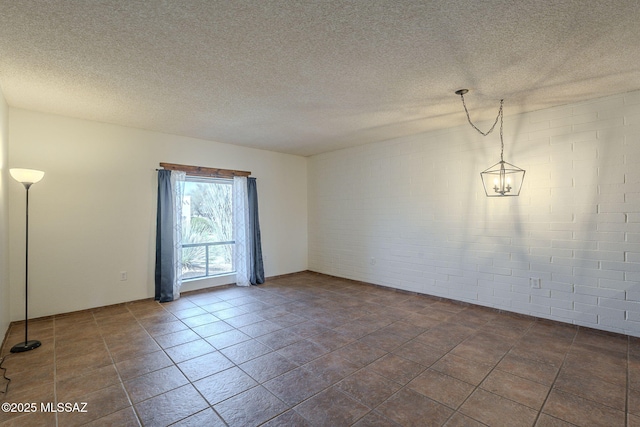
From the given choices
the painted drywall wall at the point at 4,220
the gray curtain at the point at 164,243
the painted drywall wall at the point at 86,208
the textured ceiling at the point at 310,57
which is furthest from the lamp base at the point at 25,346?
the textured ceiling at the point at 310,57

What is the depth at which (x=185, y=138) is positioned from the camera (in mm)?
4824

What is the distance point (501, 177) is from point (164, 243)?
4694mm

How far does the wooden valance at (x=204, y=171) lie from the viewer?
4.63 meters

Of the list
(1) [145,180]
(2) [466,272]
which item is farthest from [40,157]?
(2) [466,272]

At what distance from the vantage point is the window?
195 inches

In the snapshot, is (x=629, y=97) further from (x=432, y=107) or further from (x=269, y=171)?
(x=269, y=171)

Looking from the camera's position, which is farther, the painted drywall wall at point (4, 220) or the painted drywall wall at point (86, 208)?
the painted drywall wall at point (86, 208)

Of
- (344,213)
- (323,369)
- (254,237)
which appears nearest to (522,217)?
(344,213)

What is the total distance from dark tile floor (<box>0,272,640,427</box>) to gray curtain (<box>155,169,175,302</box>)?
53 cm

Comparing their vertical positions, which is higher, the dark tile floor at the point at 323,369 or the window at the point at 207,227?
the window at the point at 207,227

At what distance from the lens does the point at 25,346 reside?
9.40 feet

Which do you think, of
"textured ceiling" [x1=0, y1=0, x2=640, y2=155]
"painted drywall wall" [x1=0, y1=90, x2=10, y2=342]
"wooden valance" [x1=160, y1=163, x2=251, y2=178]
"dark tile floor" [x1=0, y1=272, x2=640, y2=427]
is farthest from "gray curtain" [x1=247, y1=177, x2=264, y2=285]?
"painted drywall wall" [x1=0, y1=90, x2=10, y2=342]

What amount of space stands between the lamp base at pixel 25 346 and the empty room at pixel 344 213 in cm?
5

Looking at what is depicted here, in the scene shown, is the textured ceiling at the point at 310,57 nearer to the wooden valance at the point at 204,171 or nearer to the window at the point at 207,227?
the wooden valance at the point at 204,171
